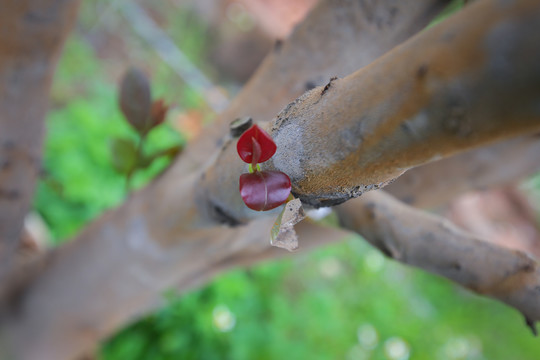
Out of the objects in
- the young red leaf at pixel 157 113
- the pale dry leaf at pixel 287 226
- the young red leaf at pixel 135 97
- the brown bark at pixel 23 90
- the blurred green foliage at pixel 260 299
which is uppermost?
the brown bark at pixel 23 90

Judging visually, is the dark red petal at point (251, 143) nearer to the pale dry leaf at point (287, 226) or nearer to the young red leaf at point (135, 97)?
the pale dry leaf at point (287, 226)

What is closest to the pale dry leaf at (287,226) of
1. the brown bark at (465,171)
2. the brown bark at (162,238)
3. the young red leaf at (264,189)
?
the young red leaf at (264,189)

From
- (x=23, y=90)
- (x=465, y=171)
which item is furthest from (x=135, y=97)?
(x=465, y=171)

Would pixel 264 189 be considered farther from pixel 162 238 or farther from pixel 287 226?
pixel 162 238

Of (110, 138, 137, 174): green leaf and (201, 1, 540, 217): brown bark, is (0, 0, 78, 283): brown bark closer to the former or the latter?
(110, 138, 137, 174): green leaf

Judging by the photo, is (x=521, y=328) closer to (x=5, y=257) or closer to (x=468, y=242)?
(x=468, y=242)

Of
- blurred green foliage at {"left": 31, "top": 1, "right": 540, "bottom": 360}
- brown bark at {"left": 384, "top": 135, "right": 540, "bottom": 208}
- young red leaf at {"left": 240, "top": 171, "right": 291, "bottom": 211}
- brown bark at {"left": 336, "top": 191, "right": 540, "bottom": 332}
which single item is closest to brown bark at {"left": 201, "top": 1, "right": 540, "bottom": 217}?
young red leaf at {"left": 240, "top": 171, "right": 291, "bottom": 211}
